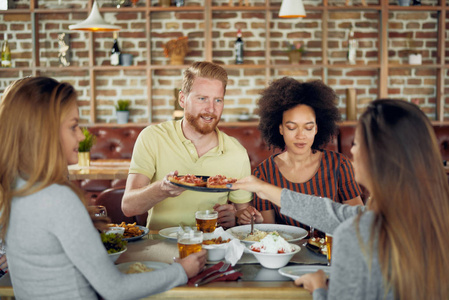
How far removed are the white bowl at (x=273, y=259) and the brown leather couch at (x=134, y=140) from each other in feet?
9.39

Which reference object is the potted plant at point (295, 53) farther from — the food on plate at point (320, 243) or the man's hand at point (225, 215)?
the food on plate at point (320, 243)

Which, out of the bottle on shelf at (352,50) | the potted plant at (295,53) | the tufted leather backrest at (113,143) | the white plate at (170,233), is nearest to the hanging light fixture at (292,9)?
the potted plant at (295,53)

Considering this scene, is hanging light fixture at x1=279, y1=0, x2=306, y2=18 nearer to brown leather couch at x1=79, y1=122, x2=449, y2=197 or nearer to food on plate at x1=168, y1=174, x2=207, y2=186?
brown leather couch at x1=79, y1=122, x2=449, y2=197

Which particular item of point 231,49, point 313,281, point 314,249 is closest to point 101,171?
point 231,49

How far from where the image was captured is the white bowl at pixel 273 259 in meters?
1.57

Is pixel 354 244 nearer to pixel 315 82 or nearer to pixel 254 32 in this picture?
pixel 315 82

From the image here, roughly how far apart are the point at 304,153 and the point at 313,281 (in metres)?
1.20

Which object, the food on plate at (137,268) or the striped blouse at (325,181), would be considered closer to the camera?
the food on plate at (137,268)

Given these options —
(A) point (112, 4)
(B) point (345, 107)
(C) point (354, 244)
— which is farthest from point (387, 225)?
(A) point (112, 4)

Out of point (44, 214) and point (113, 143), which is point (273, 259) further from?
point (113, 143)

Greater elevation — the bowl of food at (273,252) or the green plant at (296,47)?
the green plant at (296,47)

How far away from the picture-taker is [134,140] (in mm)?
4637

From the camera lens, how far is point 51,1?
5195 millimetres

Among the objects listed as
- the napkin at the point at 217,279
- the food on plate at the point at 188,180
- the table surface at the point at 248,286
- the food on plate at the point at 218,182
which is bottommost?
the table surface at the point at 248,286
